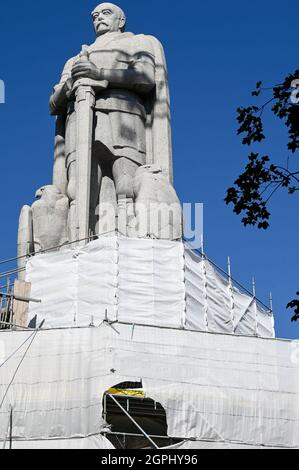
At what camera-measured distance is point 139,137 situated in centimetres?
3088

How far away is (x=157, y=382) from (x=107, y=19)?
1202 cm

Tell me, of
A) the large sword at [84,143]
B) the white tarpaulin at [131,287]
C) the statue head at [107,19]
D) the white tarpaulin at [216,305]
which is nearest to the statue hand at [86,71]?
the large sword at [84,143]

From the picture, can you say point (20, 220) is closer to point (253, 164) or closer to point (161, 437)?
point (161, 437)

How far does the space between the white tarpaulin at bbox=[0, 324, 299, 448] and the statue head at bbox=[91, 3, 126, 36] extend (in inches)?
413

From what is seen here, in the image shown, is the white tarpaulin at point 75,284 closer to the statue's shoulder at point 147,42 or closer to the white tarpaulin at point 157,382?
the white tarpaulin at point 157,382

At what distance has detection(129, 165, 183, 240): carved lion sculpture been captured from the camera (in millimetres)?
28344

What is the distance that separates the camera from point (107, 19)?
107 ft

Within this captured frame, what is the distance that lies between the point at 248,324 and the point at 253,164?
11632 mm

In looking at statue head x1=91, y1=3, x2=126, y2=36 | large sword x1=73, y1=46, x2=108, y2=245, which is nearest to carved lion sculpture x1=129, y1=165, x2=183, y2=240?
large sword x1=73, y1=46, x2=108, y2=245

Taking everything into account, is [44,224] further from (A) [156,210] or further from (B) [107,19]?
(B) [107,19]

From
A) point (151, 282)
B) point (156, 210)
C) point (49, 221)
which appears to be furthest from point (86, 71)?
point (151, 282)

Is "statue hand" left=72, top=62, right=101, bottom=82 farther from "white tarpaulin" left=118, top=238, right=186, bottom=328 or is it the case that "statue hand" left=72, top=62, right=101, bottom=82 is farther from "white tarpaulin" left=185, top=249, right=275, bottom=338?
"white tarpaulin" left=185, top=249, right=275, bottom=338
